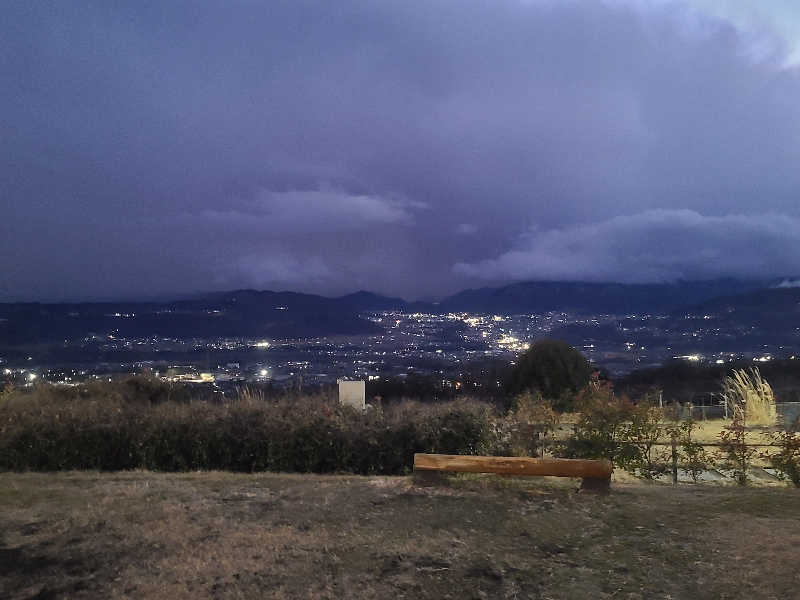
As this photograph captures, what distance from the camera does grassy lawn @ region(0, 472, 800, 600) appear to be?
4328mm

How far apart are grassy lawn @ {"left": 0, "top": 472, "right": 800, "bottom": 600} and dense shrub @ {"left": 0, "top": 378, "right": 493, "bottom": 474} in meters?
1.04

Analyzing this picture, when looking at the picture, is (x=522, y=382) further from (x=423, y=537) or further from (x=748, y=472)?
(x=423, y=537)

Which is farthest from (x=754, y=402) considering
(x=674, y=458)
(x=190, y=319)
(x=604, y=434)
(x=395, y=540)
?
(x=190, y=319)

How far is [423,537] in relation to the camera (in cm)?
528

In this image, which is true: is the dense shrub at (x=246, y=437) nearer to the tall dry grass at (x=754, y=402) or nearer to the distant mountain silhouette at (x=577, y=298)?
the tall dry grass at (x=754, y=402)

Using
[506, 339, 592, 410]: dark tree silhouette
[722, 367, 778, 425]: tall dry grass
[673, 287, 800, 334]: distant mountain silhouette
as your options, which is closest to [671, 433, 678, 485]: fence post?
[722, 367, 778, 425]: tall dry grass

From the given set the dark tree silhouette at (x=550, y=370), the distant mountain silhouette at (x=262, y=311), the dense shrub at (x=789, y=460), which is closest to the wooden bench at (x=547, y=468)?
the dense shrub at (x=789, y=460)

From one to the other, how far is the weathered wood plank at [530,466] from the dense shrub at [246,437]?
4.61 ft

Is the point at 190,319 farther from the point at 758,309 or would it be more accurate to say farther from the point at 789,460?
the point at 758,309

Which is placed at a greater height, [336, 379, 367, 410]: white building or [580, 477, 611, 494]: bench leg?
[336, 379, 367, 410]: white building

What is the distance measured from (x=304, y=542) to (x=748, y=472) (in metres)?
6.16

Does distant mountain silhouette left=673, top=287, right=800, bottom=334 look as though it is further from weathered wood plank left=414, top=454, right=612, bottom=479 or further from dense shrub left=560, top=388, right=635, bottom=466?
weathered wood plank left=414, top=454, right=612, bottom=479

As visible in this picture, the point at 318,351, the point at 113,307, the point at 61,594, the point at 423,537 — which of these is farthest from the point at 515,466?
the point at 113,307

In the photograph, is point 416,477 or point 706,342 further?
point 706,342
